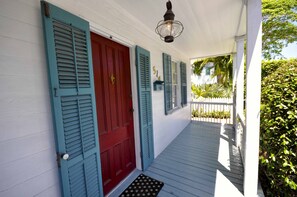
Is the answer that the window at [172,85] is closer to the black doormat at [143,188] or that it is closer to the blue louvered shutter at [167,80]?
the blue louvered shutter at [167,80]

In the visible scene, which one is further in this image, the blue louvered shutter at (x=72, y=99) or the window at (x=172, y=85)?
the window at (x=172, y=85)

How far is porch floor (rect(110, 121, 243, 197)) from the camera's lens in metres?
2.01

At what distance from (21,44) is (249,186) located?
287 cm

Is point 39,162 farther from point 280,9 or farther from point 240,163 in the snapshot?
point 280,9

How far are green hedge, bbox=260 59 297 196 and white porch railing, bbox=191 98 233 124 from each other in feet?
11.8

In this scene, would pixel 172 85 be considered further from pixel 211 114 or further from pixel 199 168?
pixel 211 114

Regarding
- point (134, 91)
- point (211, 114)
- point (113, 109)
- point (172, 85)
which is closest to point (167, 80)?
point (172, 85)

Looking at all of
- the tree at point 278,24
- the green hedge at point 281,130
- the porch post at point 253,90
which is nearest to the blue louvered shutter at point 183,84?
the green hedge at point 281,130

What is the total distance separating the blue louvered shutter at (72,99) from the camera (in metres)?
1.13

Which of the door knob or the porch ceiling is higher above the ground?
the porch ceiling

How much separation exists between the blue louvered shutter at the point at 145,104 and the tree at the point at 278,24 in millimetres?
4944

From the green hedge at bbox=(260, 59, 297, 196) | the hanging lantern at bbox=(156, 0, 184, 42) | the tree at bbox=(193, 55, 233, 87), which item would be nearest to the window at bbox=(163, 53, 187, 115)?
the hanging lantern at bbox=(156, 0, 184, 42)

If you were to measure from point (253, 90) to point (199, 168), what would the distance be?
65.6 inches

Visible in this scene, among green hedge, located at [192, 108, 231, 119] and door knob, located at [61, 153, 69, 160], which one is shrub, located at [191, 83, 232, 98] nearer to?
green hedge, located at [192, 108, 231, 119]
